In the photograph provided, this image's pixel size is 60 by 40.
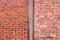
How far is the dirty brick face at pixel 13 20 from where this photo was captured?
8.77 metres

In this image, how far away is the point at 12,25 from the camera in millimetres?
8781

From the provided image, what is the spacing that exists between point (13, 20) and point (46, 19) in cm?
91

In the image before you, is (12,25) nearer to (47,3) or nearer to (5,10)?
(5,10)

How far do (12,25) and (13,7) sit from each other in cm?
50

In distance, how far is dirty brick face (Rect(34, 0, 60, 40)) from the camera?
8.77 m

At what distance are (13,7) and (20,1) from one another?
0.26 meters

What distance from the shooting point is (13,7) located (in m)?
8.77

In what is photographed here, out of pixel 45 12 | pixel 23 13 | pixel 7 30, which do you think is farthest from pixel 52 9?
pixel 7 30

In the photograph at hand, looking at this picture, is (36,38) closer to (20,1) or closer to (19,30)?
(19,30)

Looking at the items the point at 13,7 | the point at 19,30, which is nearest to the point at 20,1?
the point at 13,7

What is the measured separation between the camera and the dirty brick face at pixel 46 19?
8.77 m

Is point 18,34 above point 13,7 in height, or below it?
below

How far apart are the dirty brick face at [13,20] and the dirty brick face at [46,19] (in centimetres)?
31

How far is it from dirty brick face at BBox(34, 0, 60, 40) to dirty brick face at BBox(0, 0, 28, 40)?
12.1 inches
